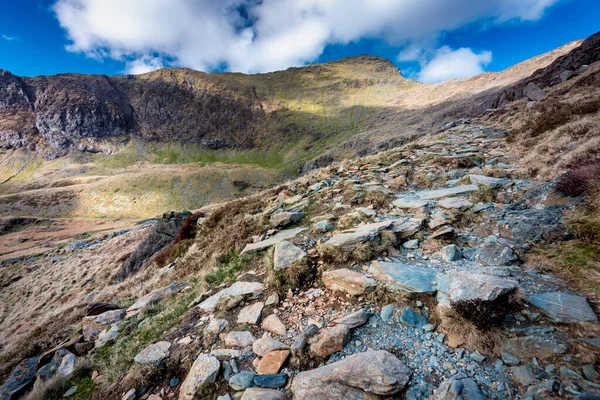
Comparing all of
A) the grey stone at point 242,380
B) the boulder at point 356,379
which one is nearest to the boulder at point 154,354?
the grey stone at point 242,380

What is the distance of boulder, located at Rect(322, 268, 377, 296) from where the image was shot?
4.37 meters

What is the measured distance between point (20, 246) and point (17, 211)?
52841 mm

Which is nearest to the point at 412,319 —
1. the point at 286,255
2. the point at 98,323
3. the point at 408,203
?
the point at 286,255

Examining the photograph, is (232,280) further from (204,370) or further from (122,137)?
(122,137)

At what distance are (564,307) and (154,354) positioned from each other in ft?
21.3

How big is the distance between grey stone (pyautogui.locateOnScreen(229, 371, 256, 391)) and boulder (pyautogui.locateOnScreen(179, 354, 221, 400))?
35 cm

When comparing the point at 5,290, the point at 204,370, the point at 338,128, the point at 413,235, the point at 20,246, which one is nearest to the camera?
the point at 204,370

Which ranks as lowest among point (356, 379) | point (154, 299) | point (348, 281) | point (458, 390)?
point (154, 299)

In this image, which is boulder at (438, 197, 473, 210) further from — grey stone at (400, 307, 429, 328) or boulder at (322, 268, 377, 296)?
grey stone at (400, 307, 429, 328)

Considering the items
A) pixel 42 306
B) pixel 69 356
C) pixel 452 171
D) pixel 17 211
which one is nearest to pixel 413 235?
pixel 452 171

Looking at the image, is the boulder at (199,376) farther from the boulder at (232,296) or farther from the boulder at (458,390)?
the boulder at (458,390)

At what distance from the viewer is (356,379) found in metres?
2.92

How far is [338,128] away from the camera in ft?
468

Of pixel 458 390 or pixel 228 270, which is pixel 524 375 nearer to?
pixel 458 390
